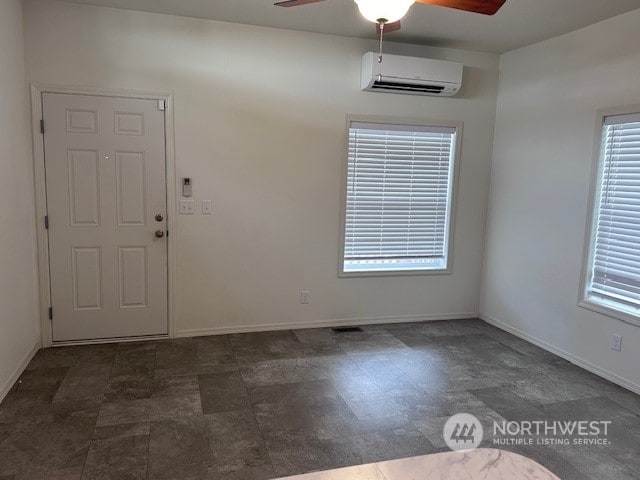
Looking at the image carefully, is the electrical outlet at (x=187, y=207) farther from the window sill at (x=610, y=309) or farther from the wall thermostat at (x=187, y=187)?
the window sill at (x=610, y=309)

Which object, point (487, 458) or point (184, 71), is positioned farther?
point (184, 71)

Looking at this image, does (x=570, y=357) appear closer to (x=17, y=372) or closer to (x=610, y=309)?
(x=610, y=309)

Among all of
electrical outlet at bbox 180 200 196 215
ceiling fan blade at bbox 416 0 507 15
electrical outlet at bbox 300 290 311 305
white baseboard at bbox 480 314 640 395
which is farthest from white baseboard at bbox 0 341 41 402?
white baseboard at bbox 480 314 640 395

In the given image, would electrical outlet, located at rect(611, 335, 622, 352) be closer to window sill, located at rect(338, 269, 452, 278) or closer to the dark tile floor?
the dark tile floor

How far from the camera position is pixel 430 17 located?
365cm

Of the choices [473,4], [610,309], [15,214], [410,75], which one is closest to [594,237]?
[610,309]

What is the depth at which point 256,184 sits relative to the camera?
13.8 feet

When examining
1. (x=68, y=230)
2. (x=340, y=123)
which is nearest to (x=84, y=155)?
(x=68, y=230)

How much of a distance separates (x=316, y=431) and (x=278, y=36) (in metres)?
3.23

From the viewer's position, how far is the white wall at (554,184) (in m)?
3.51

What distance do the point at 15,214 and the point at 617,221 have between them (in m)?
4.41

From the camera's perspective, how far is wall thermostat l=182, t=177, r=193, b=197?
4.01 m

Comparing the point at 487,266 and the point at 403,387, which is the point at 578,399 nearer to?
the point at 403,387

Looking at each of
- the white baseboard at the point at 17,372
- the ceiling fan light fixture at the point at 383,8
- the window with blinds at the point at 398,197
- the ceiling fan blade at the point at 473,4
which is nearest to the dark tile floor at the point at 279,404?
the white baseboard at the point at 17,372
